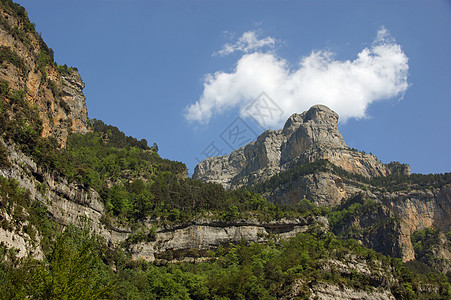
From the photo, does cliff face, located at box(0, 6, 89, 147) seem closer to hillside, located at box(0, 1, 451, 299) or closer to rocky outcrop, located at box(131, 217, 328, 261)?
hillside, located at box(0, 1, 451, 299)

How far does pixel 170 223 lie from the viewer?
84.6 metres

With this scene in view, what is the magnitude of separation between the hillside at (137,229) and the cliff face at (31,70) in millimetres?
305

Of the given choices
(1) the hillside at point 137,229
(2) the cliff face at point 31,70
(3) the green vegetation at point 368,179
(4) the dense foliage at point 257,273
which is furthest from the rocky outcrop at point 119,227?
(3) the green vegetation at point 368,179

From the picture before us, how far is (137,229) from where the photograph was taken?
82.8 m

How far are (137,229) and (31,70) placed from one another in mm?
34910

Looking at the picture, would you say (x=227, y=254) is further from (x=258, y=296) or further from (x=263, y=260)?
(x=258, y=296)

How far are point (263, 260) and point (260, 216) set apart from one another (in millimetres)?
16005

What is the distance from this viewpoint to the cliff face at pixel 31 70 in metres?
72.3

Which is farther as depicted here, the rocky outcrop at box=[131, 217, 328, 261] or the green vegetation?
the green vegetation

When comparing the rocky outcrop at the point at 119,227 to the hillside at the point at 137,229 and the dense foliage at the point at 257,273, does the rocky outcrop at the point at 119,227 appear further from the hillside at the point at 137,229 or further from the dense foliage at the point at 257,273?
the dense foliage at the point at 257,273

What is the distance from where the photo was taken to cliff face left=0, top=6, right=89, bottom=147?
72312 millimetres

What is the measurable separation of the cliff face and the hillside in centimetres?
30

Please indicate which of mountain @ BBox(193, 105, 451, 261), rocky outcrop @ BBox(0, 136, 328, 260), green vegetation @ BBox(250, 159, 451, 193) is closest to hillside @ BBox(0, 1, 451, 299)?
rocky outcrop @ BBox(0, 136, 328, 260)

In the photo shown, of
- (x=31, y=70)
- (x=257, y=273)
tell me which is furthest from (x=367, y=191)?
(x=31, y=70)
